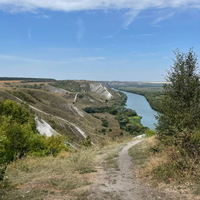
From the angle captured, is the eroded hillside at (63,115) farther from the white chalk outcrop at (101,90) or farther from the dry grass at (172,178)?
the white chalk outcrop at (101,90)

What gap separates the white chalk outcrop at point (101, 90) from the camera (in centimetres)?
14479

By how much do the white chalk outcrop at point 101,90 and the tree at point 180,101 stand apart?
129254 millimetres

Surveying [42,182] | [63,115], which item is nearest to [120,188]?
[42,182]

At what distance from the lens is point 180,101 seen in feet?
34.4

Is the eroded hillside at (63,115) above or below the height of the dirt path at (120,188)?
below

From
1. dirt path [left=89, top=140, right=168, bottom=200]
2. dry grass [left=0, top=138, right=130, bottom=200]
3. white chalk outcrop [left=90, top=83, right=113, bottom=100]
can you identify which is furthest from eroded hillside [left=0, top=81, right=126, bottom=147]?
white chalk outcrop [left=90, top=83, right=113, bottom=100]

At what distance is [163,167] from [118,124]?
2488 inches

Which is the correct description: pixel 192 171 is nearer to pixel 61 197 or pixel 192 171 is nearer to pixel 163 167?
pixel 163 167

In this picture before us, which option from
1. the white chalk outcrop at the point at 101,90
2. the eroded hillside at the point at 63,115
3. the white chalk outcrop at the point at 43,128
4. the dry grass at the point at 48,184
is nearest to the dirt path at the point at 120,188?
the dry grass at the point at 48,184

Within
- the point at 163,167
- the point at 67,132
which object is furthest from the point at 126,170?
the point at 67,132

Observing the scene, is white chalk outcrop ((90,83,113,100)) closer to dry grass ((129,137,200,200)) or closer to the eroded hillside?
the eroded hillside

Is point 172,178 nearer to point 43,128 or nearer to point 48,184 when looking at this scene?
point 48,184

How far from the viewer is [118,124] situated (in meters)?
70.1

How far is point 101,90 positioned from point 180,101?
14611 cm
